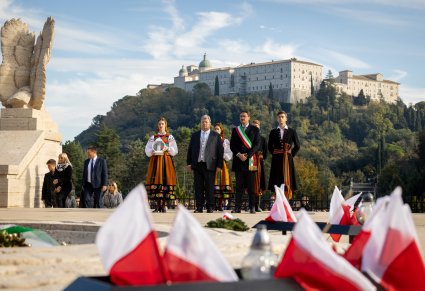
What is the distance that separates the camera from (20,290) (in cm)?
466

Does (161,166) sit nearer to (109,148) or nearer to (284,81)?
(109,148)

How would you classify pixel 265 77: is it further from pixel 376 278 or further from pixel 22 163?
pixel 376 278

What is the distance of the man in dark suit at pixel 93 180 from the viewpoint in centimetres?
1856

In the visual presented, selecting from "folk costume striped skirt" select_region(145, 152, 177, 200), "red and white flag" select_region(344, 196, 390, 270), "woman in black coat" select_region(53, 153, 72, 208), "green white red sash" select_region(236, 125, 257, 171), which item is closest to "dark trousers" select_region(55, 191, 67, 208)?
"woman in black coat" select_region(53, 153, 72, 208)

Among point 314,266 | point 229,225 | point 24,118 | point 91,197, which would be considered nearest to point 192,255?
point 314,266

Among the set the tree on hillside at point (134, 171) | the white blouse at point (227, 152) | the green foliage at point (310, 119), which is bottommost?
the tree on hillside at point (134, 171)

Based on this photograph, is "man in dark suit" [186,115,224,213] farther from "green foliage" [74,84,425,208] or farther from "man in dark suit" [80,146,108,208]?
"green foliage" [74,84,425,208]

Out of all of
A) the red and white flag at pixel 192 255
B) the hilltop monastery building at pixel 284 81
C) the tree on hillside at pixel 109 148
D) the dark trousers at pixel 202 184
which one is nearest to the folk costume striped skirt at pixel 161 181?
the dark trousers at pixel 202 184

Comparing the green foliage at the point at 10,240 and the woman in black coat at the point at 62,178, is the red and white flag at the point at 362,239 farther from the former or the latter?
the woman in black coat at the point at 62,178

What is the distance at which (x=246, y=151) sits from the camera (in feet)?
55.2

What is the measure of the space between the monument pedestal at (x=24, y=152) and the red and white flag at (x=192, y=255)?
16.0 meters

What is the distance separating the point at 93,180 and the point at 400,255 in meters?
15.4

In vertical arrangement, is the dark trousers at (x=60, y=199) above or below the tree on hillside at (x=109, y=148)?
below

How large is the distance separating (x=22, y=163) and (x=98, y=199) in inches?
74.1
